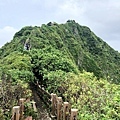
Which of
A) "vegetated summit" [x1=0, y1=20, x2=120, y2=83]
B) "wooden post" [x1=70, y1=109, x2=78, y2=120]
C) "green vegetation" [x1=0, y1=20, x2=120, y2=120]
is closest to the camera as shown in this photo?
"green vegetation" [x1=0, y1=20, x2=120, y2=120]

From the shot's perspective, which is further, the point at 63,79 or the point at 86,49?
the point at 86,49

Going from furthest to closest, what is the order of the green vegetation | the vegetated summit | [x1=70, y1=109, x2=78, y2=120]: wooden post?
the vegetated summit < [x1=70, y1=109, x2=78, y2=120]: wooden post < the green vegetation

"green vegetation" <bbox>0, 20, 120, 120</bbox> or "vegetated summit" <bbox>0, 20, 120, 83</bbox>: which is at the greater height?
"vegetated summit" <bbox>0, 20, 120, 83</bbox>

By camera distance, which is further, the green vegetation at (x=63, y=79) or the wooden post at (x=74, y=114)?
the wooden post at (x=74, y=114)

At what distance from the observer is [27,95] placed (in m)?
14.0

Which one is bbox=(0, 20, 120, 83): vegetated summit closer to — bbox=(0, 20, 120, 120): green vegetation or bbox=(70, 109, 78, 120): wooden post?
bbox=(0, 20, 120, 120): green vegetation

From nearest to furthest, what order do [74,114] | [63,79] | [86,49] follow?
[74,114], [63,79], [86,49]

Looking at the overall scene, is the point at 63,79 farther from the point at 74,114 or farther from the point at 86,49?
the point at 86,49

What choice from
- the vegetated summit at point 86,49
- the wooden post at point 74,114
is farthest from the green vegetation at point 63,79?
the vegetated summit at point 86,49

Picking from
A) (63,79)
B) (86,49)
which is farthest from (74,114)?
(86,49)

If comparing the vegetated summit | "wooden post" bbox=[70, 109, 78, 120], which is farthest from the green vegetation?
the vegetated summit

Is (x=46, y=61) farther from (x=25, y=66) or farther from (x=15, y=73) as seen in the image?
(x=15, y=73)

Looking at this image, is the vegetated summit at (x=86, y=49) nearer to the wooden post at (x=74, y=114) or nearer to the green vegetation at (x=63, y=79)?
the green vegetation at (x=63, y=79)

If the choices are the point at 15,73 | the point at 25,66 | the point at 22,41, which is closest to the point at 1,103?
the point at 15,73
